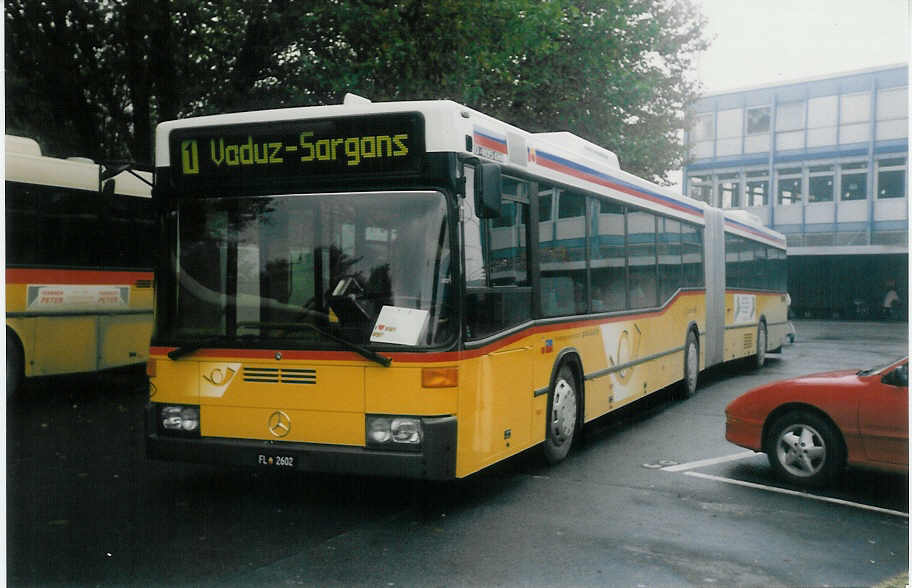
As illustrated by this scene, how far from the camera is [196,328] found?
6406 mm

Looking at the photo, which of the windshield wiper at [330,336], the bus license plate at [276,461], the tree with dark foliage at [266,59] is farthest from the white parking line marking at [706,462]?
the tree with dark foliage at [266,59]

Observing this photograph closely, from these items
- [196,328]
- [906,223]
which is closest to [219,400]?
[196,328]

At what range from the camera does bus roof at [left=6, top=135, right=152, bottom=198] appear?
35.2ft

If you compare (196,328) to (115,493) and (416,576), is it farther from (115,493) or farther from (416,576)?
(416,576)

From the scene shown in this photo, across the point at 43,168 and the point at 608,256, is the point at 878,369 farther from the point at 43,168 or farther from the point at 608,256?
the point at 43,168

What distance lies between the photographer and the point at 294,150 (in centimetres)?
628

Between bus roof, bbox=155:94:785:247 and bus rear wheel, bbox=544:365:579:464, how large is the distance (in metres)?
1.70

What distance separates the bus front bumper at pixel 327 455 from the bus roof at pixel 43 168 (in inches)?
198

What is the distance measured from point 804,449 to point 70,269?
27.9 ft

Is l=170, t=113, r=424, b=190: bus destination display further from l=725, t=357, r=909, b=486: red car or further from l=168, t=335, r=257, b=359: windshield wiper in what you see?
l=725, t=357, r=909, b=486: red car

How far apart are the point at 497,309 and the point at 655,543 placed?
1.94 metres

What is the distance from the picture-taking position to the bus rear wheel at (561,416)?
7812 millimetres

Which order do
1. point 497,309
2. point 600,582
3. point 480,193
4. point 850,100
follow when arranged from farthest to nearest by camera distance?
point 850,100, point 497,309, point 480,193, point 600,582

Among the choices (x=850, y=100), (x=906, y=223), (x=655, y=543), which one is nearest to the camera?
(x=655, y=543)
